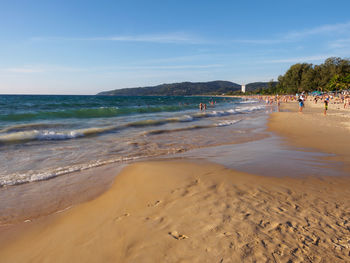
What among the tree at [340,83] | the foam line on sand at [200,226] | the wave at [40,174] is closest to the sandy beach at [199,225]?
Result: the foam line on sand at [200,226]

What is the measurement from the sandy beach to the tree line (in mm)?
74260

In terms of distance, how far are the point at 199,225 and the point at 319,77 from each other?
104 metres

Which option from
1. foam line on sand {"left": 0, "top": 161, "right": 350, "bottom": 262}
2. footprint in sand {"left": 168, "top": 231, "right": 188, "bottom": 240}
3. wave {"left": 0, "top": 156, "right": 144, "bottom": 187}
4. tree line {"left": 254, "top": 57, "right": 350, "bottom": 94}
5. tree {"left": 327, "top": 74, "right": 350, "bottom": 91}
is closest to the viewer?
foam line on sand {"left": 0, "top": 161, "right": 350, "bottom": 262}

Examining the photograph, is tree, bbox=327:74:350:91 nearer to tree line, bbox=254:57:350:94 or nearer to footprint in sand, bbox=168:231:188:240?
tree line, bbox=254:57:350:94

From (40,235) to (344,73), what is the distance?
300ft

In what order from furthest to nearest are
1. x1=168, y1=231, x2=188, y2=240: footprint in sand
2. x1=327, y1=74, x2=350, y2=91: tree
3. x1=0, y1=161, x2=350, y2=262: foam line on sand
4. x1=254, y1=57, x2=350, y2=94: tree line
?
x1=254, y1=57, x2=350, y2=94: tree line, x1=327, y1=74, x2=350, y2=91: tree, x1=168, y1=231, x2=188, y2=240: footprint in sand, x1=0, y1=161, x2=350, y2=262: foam line on sand

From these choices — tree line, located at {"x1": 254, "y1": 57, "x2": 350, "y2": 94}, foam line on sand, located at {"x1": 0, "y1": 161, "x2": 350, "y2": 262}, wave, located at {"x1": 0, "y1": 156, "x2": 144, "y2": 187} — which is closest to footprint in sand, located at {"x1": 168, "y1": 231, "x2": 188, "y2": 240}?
foam line on sand, located at {"x1": 0, "y1": 161, "x2": 350, "y2": 262}

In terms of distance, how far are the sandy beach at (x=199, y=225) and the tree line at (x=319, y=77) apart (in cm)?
7426

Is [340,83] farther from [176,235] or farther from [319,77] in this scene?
[176,235]

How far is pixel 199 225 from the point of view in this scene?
307cm

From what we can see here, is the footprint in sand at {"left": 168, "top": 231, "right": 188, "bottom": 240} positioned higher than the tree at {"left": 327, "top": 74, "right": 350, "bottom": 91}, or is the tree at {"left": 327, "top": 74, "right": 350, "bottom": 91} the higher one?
the tree at {"left": 327, "top": 74, "right": 350, "bottom": 91}

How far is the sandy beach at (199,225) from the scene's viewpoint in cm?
258

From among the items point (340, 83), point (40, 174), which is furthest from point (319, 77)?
point (40, 174)

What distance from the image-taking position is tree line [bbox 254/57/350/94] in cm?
6662
